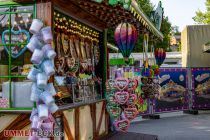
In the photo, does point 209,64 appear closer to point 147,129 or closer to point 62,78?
point 147,129

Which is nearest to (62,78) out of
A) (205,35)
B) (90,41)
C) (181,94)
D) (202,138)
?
(90,41)

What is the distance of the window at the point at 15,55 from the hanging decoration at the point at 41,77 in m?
0.69

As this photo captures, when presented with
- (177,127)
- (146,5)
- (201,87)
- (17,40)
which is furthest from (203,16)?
(17,40)

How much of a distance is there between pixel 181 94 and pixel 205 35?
444 cm

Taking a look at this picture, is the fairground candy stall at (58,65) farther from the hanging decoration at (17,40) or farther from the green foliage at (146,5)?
the green foliage at (146,5)

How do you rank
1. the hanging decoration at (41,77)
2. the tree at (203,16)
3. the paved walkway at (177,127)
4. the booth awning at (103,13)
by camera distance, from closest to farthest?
the hanging decoration at (41,77), the booth awning at (103,13), the paved walkway at (177,127), the tree at (203,16)

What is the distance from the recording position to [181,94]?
1525 cm

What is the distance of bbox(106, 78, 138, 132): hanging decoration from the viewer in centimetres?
720

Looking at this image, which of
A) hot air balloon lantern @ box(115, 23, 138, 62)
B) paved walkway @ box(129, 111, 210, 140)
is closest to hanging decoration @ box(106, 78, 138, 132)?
hot air balloon lantern @ box(115, 23, 138, 62)

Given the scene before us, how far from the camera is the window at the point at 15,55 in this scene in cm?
536

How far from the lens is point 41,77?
15.0 feet

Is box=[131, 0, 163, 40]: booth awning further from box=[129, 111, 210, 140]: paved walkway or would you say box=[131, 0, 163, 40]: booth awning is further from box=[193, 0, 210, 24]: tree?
box=[193, 0, 210, 24]: tree

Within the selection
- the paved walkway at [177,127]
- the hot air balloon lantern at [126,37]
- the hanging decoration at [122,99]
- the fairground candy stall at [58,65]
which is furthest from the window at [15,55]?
the paved walkway at [177,127]

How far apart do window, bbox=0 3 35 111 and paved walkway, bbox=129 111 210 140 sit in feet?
18.7
